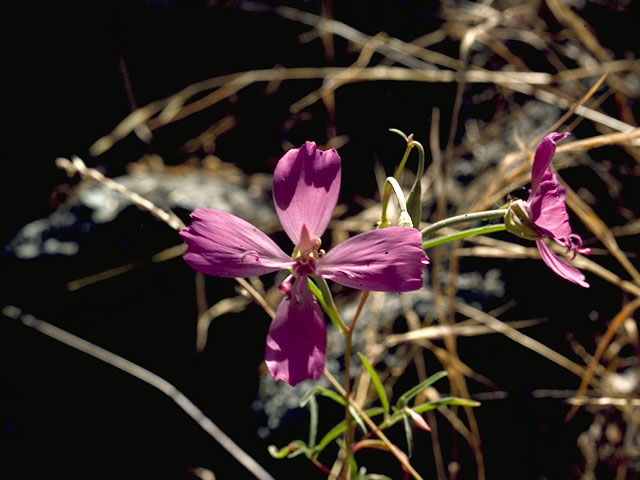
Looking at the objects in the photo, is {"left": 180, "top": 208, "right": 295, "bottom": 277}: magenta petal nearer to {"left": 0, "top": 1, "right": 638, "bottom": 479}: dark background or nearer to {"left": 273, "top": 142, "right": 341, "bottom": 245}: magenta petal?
{"left": 273, "top": 142, "right": 341, "bottom": 245}: magenta petal

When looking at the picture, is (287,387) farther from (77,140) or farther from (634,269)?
(77,140)

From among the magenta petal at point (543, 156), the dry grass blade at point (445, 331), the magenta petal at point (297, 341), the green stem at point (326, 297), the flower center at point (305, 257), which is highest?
the dry grass blade at point (445, 331)

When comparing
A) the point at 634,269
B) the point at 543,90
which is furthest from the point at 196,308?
the point at 543,90

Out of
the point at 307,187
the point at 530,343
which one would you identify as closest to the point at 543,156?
the point at 307,187

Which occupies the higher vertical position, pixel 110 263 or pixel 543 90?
pixel 543 90

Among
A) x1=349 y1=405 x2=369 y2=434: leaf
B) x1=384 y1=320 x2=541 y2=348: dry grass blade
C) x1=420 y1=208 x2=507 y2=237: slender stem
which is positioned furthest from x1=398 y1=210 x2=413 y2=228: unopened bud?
x1=384 y1=320 x2=541 y2=348: dry grass blade

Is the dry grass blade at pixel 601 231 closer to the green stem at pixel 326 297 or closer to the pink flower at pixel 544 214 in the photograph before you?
the pink flower at pixel 544 214

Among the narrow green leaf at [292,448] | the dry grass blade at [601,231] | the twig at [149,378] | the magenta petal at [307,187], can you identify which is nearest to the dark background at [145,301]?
the twig at [149,378]

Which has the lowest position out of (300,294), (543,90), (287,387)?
(300,294)
